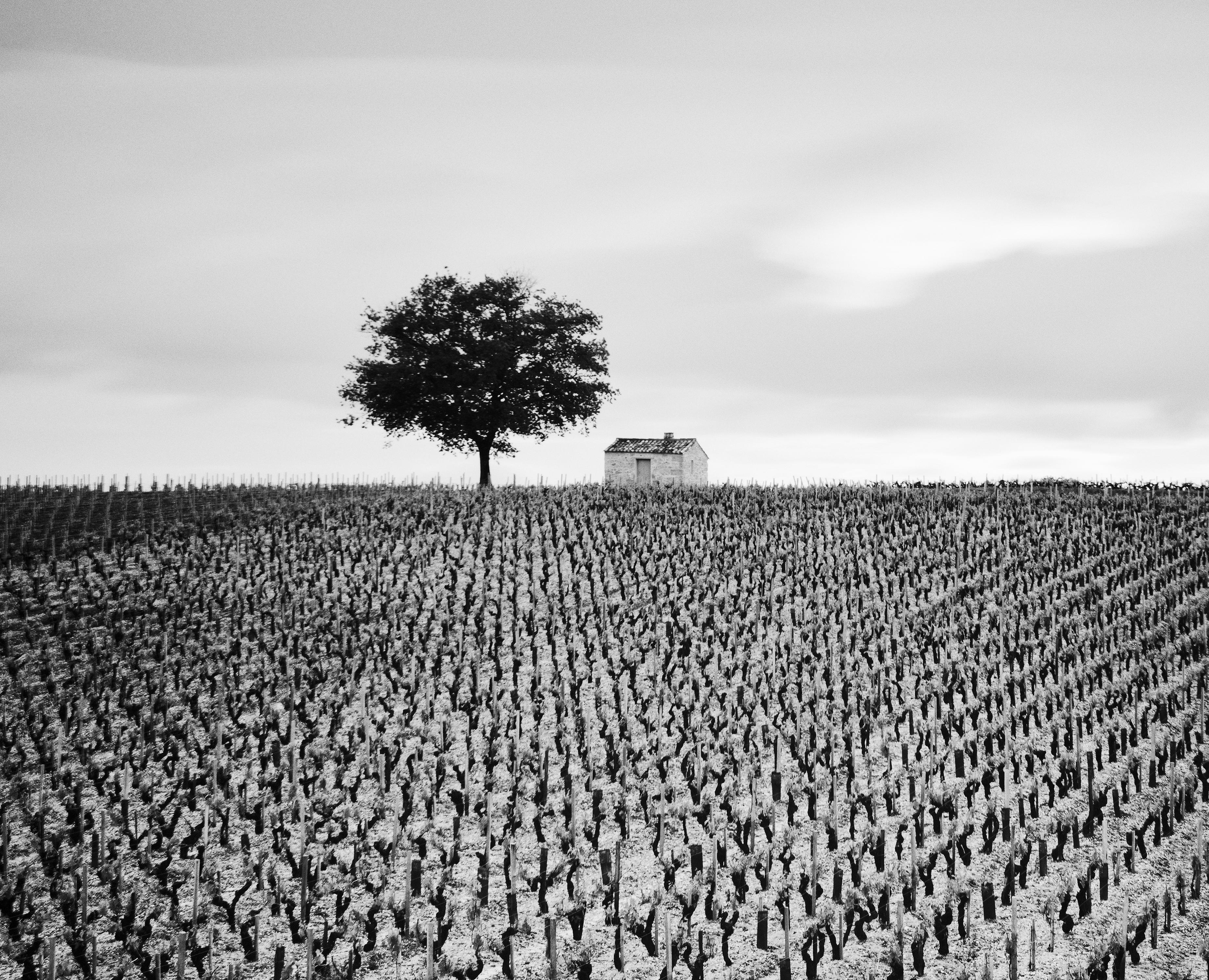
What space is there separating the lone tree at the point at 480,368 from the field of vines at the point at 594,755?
21054 mm

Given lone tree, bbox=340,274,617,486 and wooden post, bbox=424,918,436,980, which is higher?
lone tree, bbox=340,274,617,486

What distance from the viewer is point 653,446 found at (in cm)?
5497

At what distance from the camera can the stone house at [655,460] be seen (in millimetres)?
53688

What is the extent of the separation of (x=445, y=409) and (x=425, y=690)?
1305 inches

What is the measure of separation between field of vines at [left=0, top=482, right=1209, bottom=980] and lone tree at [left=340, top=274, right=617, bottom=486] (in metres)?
21.1

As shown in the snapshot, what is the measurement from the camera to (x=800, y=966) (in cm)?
780

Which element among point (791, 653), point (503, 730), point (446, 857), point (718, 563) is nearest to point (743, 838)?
point (446, 857)

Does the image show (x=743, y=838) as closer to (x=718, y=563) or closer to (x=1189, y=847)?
(x=1189, y=847)

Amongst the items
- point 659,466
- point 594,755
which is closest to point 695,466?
point 659,466

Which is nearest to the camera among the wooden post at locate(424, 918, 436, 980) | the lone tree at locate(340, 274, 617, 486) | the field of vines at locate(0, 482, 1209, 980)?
the wooden post at locate(424, 918, 436, 980)

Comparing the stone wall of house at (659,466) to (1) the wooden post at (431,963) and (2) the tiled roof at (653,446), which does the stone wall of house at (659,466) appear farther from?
(1) the wooden post at (431,963)

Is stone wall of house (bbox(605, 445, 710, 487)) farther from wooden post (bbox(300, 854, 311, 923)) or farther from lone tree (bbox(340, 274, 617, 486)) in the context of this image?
wooden post (bbox(300, 854, 311, 923))

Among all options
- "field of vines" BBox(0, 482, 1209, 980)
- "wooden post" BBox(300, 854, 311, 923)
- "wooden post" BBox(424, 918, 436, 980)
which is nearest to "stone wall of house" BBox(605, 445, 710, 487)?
"field of vines" BBox(0, 482, 1209, 980)

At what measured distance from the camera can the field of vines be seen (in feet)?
27.0
